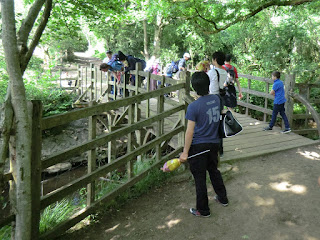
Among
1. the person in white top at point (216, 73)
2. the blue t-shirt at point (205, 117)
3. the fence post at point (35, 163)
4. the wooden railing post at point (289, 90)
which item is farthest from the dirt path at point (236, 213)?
the wooden railing post at point (289, 90)

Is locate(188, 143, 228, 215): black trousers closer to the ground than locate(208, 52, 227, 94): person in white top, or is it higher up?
closer to the ground

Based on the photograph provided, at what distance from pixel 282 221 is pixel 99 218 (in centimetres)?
227

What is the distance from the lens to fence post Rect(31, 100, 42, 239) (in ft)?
9.78

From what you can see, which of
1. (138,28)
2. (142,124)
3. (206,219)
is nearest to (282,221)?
(206,219)

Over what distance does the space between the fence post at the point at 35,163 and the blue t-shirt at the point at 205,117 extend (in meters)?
1.61

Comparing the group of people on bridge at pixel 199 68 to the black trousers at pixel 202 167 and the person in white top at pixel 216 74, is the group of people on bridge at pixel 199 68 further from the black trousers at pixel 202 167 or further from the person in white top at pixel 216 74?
the black trousers at pixel 202 167

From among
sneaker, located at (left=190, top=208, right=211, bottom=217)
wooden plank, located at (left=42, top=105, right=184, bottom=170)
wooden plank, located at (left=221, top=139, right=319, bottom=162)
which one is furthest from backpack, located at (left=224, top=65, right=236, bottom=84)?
sneaker, located at (left=190, top=208, right=211, bottom=217)

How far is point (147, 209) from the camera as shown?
4.25 metres

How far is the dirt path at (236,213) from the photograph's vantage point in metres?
3.47

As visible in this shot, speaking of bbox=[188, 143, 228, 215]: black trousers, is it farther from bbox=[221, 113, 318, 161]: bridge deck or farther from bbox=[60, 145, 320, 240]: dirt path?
bbox=[221, 113, 318, 161]: bridge deck

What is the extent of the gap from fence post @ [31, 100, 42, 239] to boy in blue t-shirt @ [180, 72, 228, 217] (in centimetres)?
156

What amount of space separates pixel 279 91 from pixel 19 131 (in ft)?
19.7

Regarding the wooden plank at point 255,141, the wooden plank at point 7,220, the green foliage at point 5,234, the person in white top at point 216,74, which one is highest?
the person in white top at point 216,74

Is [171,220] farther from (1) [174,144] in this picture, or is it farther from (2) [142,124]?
(1) [174,144]
